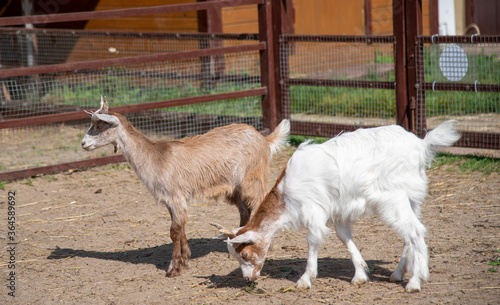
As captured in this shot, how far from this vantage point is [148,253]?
4.84 m

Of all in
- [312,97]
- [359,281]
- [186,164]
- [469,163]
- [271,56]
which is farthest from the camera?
[312,97]

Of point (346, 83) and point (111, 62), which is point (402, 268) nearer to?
point (346, 83)

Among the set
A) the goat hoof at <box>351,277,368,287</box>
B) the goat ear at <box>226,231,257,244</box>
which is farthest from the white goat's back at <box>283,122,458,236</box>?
the goat hoof at <box>351,277,368,287</box>

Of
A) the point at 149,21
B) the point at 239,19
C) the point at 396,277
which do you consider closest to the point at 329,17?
the point at 239,19

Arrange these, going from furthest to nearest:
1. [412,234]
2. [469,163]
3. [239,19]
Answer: [239,19]
[469,163]
[412,234]

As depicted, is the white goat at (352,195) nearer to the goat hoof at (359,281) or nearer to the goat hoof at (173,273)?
the goat hoof at (359,281)

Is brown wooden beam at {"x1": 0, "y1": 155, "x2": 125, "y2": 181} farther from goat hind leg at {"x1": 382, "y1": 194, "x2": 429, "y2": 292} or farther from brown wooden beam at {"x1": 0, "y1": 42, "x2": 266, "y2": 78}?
goat hind leg at {"x1": 382, "y1": 194, "x2": 429, "y2": 292}

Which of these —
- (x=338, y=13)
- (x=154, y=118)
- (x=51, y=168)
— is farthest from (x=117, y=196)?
(x=338, y=13)

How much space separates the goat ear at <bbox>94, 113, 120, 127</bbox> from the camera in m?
4.39

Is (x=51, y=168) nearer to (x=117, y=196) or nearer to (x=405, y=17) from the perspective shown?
(x=117, y=196)

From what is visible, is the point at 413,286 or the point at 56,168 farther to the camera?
the point at 56,168

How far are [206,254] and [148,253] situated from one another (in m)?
0.49

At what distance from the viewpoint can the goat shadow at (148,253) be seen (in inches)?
185

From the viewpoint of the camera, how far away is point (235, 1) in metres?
7.80
